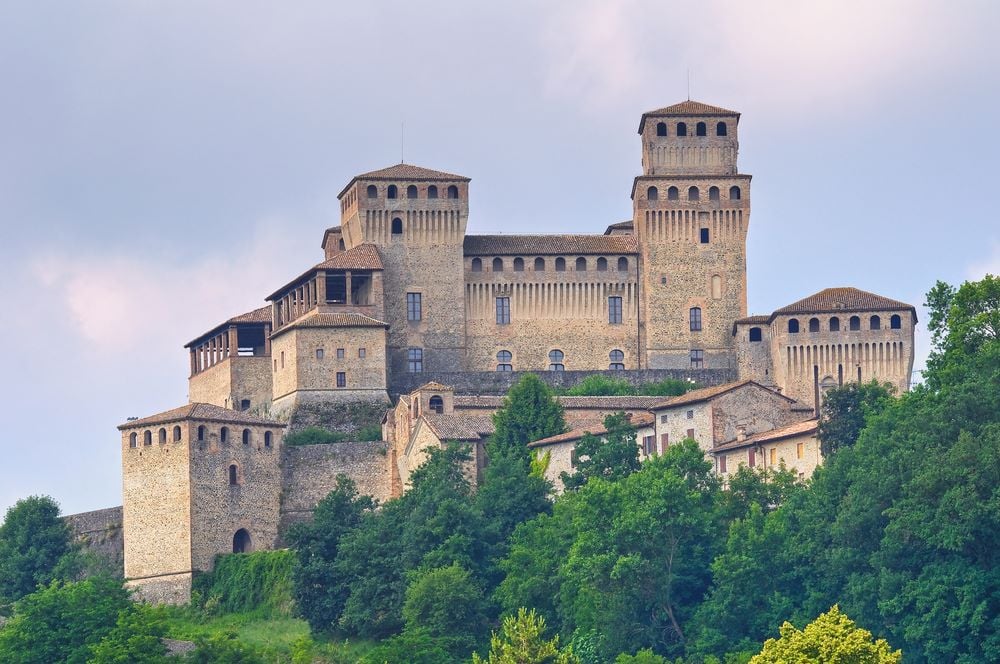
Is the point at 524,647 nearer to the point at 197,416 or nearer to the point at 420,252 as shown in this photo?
the point at 197,416

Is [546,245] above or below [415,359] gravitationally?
above

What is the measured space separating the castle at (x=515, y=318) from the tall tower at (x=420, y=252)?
0.05 metres

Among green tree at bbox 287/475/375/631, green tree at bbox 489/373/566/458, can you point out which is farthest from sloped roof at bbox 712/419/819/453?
green tree at bbox 287/475/375/631

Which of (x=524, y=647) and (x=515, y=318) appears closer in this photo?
(x=524, y=647)

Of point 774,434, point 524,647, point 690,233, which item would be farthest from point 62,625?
point 690,233

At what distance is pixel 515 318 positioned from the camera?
102250 mm

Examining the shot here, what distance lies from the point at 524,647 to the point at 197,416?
18.7m

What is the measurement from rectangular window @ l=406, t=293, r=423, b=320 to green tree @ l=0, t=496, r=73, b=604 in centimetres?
1498

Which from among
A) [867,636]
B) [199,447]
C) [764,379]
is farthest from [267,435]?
[867,636]

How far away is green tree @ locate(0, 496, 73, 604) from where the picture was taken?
91750mm

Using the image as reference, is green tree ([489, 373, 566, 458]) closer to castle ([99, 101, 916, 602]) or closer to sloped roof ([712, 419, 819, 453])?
castle ([99, 101, 916, 602])

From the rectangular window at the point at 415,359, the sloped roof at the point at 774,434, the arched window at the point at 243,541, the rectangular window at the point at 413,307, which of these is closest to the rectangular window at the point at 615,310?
the rectangular window at the point at 413,307

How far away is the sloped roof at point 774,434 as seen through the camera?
80438 millimetres

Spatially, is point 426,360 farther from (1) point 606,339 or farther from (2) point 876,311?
(2) point 876,311
